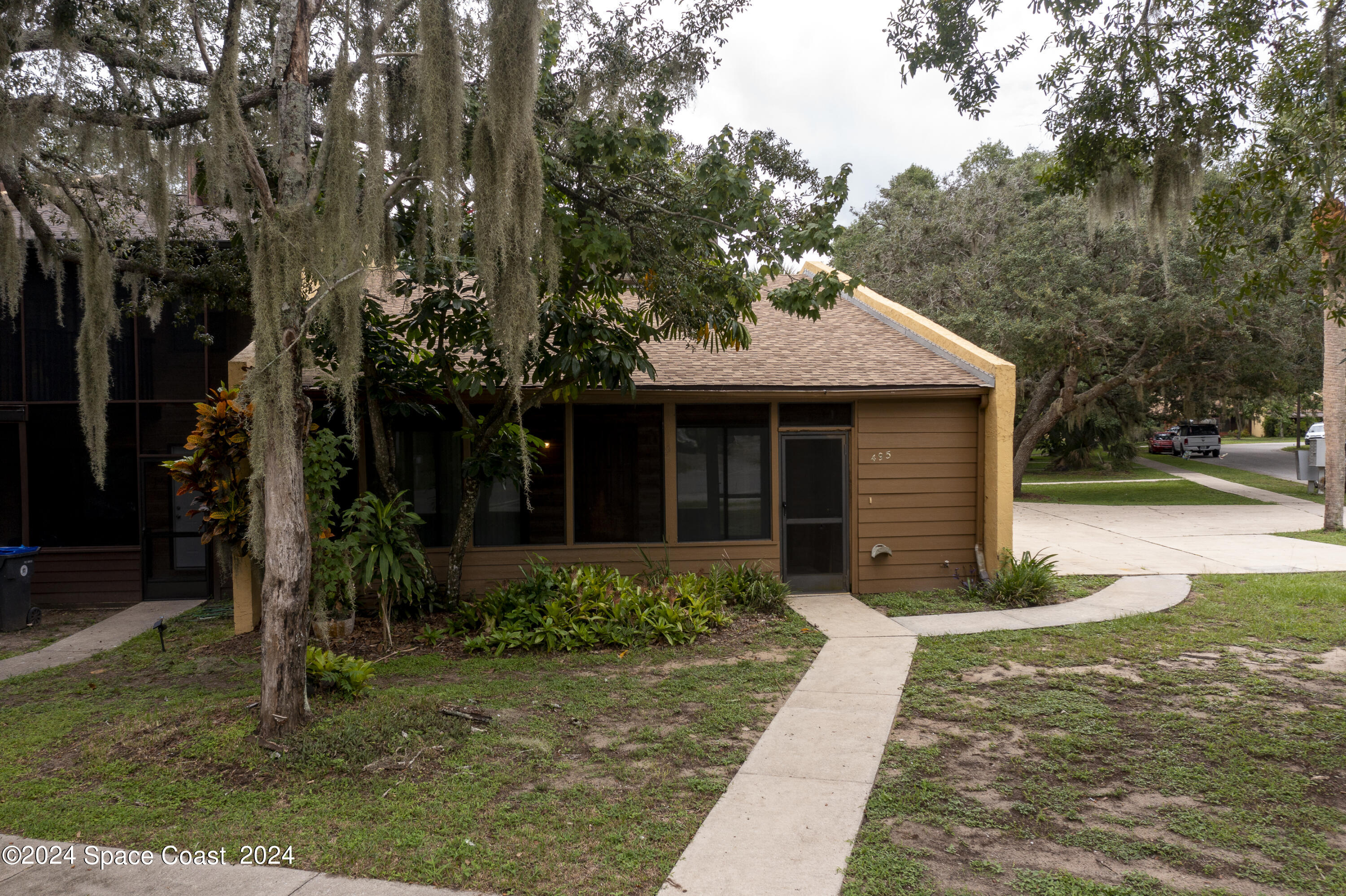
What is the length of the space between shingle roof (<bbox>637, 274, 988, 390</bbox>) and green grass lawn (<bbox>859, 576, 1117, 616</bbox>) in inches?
96.2

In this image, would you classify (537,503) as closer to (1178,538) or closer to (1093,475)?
(1178,538)

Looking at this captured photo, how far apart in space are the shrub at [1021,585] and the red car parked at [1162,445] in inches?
1389

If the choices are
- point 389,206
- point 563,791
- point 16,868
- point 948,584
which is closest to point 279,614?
point 16,868

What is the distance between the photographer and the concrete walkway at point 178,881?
3.39 meters

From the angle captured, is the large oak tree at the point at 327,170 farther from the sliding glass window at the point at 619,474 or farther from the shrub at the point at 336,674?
the sliding glass window at the point at 619,474

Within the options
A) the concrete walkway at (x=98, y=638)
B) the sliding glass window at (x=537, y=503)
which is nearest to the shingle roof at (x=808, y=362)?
the sliding glass window at (x=537, y=503)

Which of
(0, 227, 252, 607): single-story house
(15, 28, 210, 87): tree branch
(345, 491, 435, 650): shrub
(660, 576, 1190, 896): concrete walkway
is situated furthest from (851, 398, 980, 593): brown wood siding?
A: (0, 227, 252, 607): single-story house

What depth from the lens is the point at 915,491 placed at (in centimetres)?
980

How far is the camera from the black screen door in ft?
32.2

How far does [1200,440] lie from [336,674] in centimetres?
3859

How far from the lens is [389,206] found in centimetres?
580

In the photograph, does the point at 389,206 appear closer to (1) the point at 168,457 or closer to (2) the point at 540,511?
(2) the point at 540,511

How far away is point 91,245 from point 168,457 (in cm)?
451

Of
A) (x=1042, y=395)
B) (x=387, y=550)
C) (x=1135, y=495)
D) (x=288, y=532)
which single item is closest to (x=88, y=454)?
(x=387, y=550)
